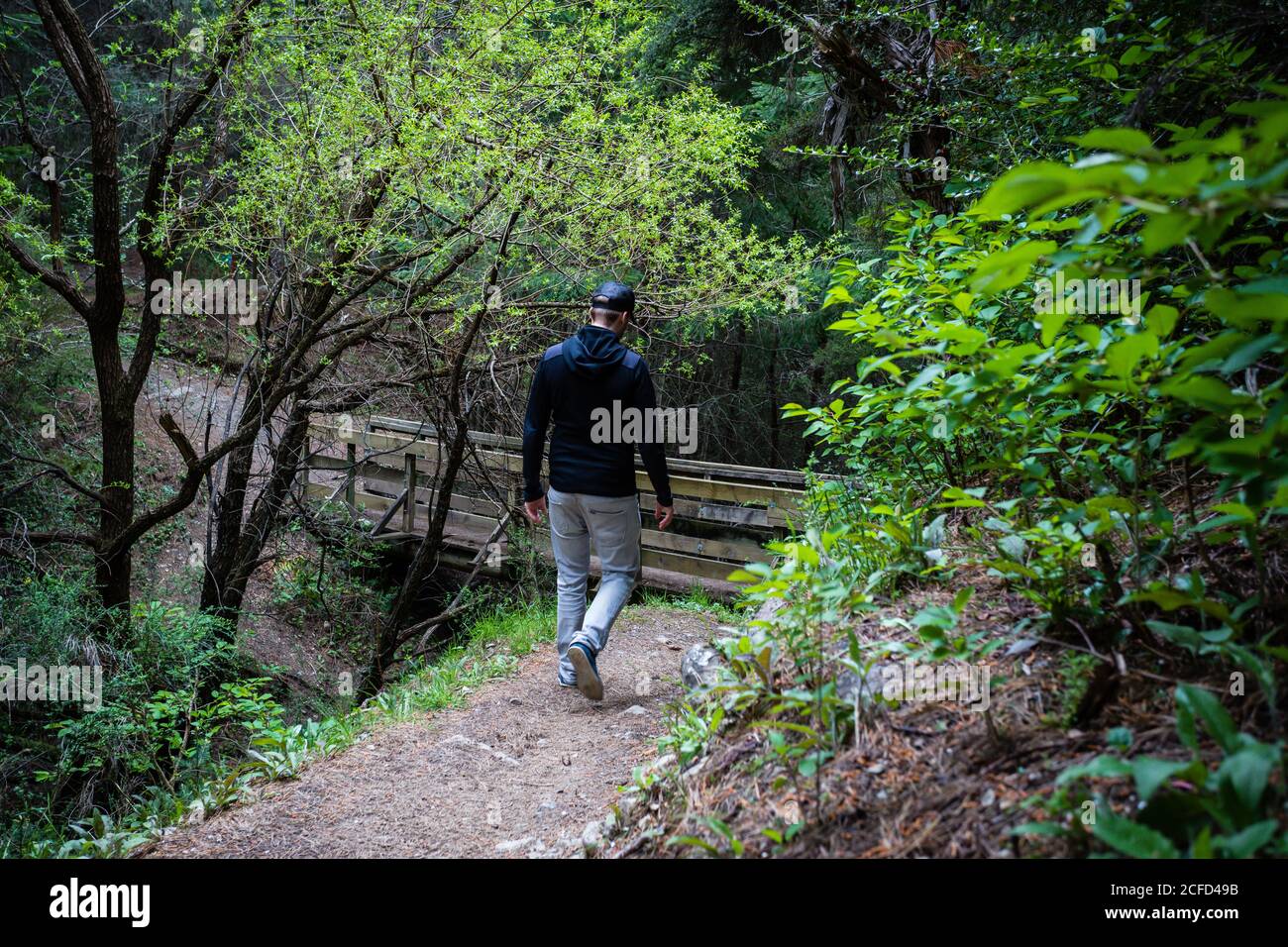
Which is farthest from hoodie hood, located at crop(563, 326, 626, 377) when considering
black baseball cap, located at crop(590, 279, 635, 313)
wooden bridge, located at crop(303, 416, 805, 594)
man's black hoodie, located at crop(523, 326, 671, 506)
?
wooden bridge, located at crop(303, 416, 805, 594)

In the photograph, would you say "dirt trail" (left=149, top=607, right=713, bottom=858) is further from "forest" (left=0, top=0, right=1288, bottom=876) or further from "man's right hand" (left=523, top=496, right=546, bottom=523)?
"man's right hand" (left=523, top=496, right=546, bottom=523)

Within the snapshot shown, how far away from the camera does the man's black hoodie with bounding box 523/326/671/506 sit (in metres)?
4.45

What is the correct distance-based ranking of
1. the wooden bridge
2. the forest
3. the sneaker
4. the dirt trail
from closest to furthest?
the forest
the dirt trail
the sneaker
the wooden bridge

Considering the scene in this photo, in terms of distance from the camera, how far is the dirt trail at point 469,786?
3405 millimetres

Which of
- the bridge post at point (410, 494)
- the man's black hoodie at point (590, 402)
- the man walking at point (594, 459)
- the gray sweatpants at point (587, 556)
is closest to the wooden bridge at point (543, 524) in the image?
the bridge post at point (410, 494)

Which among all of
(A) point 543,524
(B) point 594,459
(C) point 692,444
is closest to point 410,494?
(A) point 543,524

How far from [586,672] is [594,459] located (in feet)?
3.93

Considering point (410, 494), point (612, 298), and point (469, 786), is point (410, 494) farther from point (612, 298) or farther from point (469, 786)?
point (469, 786)

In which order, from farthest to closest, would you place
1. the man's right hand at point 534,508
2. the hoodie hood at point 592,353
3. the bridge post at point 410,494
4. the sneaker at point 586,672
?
the bridge post at point 410,494 → the man's right hand at point 534,508 → the sneaker at point 586,672 → the hoodie hood at point 592,353

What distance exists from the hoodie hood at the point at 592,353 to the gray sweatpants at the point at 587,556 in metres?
0.69

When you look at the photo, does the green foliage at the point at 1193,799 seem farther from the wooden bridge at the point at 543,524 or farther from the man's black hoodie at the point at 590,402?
the wooden bridge at the point at 543,524
